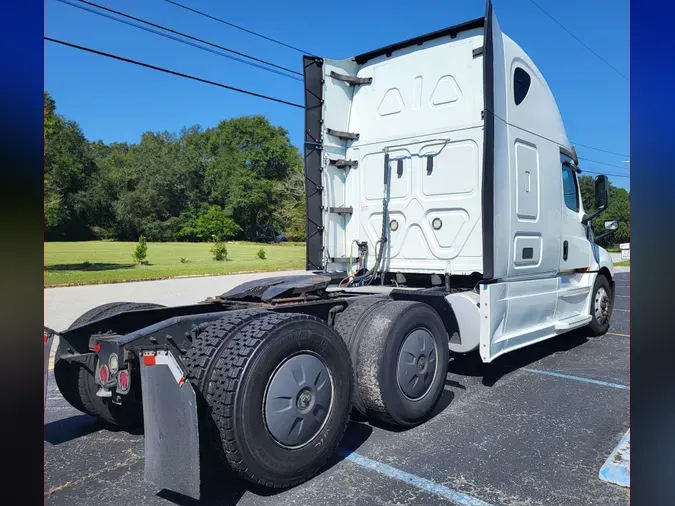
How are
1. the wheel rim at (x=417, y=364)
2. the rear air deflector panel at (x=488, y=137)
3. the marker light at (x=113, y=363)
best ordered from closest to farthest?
the marker light at (x=113, y=363), the wheel rim at (x=417, y=364), the rear air deflector panel at (x=488, y=137)

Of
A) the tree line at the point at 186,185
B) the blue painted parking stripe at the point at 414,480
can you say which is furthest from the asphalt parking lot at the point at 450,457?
the tree line at the point at 186,185

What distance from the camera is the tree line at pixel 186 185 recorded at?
109 ft

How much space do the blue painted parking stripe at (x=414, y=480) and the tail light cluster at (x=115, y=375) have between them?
1.66m

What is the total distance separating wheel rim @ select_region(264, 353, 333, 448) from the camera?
3143 mm

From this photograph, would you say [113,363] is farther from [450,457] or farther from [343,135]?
[343,135]

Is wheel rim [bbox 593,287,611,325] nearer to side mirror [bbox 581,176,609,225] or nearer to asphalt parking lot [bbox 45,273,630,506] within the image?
side mirror [bbox 581,176,609,225]

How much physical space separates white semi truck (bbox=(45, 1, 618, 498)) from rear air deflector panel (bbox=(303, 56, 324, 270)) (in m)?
0.02

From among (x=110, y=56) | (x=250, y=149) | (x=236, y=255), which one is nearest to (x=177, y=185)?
(x=250, y=149)

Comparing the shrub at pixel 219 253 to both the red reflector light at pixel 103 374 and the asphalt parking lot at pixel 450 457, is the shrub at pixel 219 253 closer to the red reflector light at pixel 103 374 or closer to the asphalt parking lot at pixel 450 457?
the asphalt parking lot at pixel 450 457

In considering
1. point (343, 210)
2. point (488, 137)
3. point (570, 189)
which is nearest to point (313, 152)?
point (343, 210)

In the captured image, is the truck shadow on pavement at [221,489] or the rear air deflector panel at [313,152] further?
the rear air deflector panel at [313,152]

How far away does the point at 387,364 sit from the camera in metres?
4.04

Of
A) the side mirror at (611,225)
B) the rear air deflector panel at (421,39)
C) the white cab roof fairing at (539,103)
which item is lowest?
the side mirror at (611,225)

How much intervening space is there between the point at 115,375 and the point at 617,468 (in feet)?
11.2
